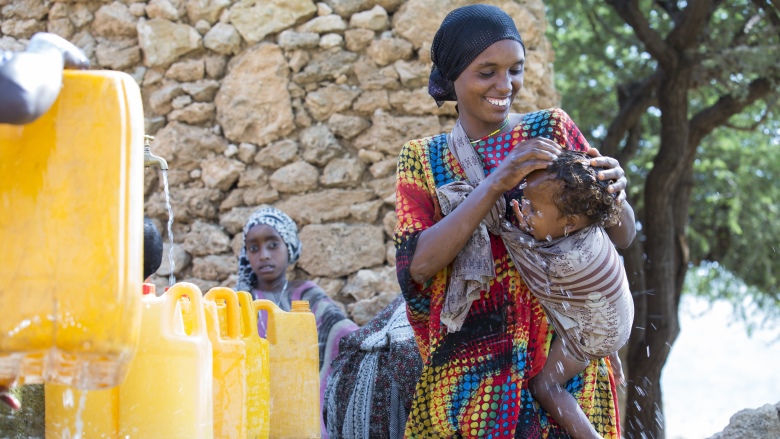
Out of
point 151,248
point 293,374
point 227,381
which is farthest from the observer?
point 151,248

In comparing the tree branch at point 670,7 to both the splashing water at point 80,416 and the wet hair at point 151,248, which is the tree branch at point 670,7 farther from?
the splashing water at point 80,416

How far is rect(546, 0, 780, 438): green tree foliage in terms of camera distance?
7.64 m

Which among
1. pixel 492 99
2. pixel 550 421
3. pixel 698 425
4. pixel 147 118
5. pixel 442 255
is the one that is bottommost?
pixel 698 425

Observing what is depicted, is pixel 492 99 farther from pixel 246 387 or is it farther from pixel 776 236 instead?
pixel 776 236

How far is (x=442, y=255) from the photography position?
8.20 feet

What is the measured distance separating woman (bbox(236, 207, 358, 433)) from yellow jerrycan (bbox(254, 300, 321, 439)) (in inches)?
69.0

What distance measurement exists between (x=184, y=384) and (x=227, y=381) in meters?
0.25

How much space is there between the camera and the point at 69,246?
181cm

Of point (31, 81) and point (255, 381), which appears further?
point (255, 381)

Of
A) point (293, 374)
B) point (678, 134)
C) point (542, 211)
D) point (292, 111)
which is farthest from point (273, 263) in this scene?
point (678, 134)

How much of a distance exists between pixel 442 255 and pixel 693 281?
30.7 ft

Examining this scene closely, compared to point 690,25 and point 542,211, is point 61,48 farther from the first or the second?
point 690,25

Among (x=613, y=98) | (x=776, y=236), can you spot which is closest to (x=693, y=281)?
(x=776, y=236)

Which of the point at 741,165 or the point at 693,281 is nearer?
the point at 741,165
